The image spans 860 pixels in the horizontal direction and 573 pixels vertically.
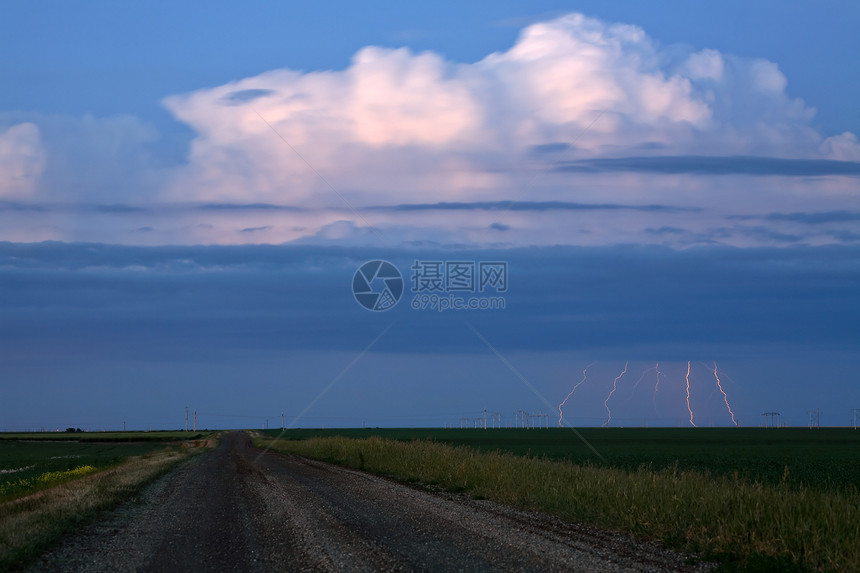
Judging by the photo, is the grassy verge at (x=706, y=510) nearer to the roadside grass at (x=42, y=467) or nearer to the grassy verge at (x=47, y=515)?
the grassy verge at (x=47, y=515)

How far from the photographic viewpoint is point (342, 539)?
12453 millimetres

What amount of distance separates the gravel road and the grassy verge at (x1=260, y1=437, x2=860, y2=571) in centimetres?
66

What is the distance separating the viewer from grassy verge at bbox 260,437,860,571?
33.9 feet

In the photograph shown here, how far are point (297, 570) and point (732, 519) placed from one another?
7.10 metres

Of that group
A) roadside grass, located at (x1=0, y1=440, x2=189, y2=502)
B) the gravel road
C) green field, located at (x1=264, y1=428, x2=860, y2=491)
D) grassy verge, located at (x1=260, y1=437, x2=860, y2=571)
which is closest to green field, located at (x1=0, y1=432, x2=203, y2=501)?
roadside grass, located at (x1=0, y1=440, x2=189, y2=502)

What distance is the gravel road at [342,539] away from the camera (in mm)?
10555

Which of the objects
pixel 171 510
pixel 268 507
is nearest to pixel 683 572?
pixel 268 507

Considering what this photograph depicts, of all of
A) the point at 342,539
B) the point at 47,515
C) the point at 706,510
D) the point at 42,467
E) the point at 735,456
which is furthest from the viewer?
the point at 735,456

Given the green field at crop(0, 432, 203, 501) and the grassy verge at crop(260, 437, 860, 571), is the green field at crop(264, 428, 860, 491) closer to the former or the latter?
the grassy verge at crop(260, 437, 860, 571)

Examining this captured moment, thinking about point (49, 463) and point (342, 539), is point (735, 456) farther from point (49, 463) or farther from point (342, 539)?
point (49, 463)

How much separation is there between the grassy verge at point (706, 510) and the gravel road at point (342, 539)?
659 millimetres

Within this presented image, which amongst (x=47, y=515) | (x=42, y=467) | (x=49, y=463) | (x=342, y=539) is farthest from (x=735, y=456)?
(x=49, y=463)

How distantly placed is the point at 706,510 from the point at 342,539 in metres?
6.30

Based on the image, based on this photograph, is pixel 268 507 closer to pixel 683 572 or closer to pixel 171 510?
pixel 171 510
